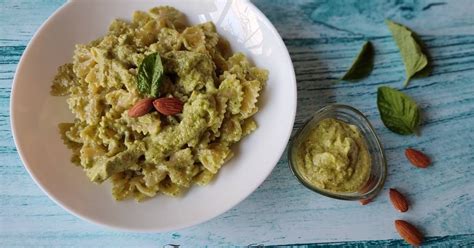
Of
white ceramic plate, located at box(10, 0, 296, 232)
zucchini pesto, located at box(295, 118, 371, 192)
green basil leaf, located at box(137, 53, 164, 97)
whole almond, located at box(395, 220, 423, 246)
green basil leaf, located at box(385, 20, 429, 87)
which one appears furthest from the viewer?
green basil leaf, located at box(385, 20, 429, 87)

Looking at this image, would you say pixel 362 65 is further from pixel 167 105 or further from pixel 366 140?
pixel 167 105

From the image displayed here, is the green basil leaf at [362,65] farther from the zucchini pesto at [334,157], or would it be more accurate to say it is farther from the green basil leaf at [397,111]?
the zucchini pesto at [334,157]

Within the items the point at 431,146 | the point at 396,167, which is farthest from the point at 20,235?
the point at 431,146

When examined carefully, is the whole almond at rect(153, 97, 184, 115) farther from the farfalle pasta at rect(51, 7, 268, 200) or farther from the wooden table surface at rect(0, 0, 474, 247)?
the wooden table surface at rect(0, 0, 474, 247)

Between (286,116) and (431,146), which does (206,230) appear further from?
(431,146)

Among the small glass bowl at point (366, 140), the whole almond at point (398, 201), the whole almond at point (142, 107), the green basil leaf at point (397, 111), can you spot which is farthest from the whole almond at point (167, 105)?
the whole almond at point (398, 201)

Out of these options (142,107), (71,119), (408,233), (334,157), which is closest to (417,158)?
(408,233)

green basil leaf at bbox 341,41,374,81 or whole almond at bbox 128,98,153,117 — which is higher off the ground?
whole almond at bbox 128,98,153,117

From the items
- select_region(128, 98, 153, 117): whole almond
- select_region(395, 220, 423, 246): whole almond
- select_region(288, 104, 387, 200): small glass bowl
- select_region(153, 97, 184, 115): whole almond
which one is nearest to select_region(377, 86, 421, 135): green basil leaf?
select_region(288, 104, 387, 200): small glass bowl
